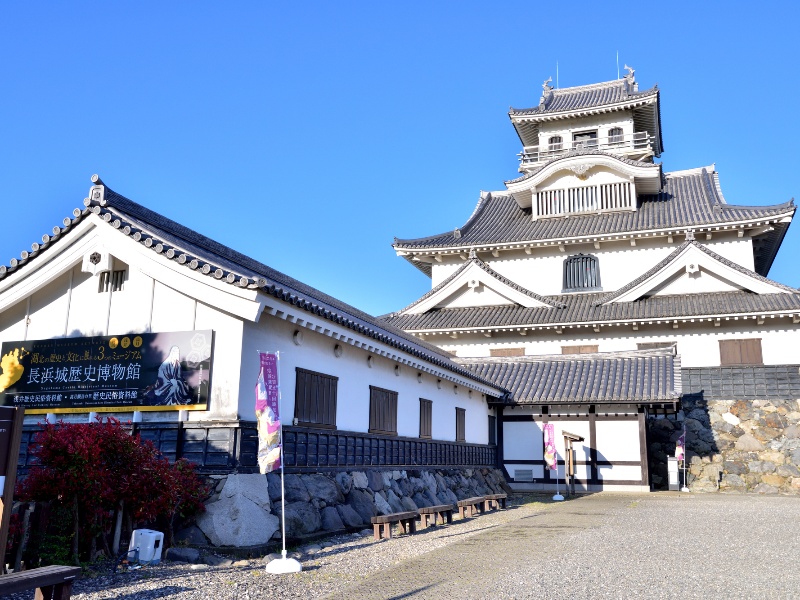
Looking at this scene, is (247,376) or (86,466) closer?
(86,466)

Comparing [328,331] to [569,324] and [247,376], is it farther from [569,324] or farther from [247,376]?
[569,324]

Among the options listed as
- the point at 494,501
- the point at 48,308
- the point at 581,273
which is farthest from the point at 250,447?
the point at 581,273

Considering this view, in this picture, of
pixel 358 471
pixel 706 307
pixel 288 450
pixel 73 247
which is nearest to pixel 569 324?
pixel 706 307

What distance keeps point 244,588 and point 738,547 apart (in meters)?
7.54

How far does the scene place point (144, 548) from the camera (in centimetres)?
907

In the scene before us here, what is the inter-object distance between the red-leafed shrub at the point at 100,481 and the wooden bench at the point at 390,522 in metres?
3.01

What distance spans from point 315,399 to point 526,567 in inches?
215

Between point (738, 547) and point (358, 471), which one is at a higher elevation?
point (358, 471)

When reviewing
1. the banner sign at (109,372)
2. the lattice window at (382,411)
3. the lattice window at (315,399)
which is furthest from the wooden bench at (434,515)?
the banner sign at (109,372)

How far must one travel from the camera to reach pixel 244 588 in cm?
770

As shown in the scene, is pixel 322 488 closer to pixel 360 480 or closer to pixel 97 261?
pixel 360 480

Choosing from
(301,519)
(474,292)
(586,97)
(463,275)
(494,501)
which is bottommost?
(494,501)

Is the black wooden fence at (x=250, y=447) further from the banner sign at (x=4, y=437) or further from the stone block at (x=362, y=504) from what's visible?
the banner sign at (x=4, y=437)

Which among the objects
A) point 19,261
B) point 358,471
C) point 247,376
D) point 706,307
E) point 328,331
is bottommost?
point 358,471
